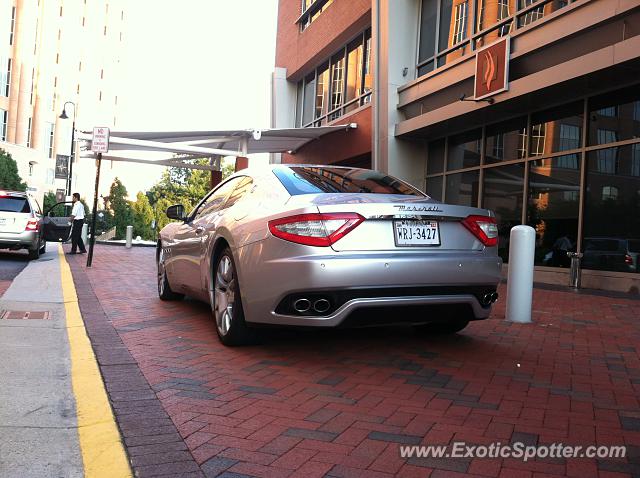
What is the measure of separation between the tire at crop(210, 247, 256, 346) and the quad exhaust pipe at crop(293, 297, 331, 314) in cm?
59

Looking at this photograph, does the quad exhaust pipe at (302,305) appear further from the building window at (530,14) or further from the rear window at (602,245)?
the building window at (530,14)

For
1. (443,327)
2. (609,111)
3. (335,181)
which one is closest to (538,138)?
(609,111)

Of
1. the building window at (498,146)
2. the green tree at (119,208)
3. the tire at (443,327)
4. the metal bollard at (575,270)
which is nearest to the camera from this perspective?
the tire at (443,327)

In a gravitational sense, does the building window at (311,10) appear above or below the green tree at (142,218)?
above

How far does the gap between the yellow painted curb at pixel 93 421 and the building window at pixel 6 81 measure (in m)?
50.7

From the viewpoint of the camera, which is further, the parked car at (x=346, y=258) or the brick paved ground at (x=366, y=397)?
the parked car at (x=346, y=258)

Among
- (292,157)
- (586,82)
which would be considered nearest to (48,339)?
(586,82)

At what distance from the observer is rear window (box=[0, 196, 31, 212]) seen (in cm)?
1327

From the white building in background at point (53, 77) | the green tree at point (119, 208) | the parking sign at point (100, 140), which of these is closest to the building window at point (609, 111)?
the parking sign at point (100, 140)

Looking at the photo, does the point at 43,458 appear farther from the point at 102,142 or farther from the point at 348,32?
the point at 348,32

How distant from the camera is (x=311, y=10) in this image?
68.2ft

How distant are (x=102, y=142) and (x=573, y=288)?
9.23 metres

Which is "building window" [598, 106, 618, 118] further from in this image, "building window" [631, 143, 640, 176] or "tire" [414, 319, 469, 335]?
"tire" [414, 319, 469, 335]

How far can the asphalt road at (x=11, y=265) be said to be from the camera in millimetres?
9962
